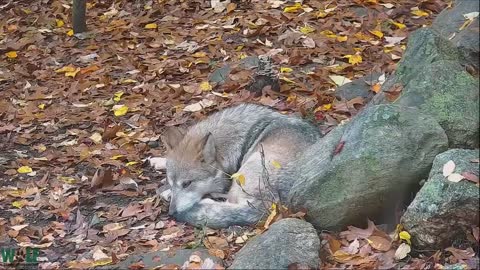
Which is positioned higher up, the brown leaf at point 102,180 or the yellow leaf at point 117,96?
the brown leaf at point 102,180

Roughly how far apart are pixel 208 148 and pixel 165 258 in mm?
1727

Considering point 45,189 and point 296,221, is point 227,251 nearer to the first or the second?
A: point 296,221

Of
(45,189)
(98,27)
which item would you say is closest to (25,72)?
(98,27)

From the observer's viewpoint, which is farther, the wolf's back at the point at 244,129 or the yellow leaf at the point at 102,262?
the wolf's back at the point at 244,129

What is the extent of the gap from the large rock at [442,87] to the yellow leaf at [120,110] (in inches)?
161

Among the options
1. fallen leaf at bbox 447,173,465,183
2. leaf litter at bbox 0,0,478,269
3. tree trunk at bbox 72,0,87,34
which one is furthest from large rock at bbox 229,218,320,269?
tree trunk at bbox 72,0,87,34

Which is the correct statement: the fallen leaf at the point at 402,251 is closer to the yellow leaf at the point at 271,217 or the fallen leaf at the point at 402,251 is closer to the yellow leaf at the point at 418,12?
the yellow leaf at the point at 271,217

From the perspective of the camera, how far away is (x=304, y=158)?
20.5 feet

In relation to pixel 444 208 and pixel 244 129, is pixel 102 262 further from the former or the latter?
pixel 444 208

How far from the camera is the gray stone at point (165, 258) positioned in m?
5.53

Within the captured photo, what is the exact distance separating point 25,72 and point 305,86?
4.39 m

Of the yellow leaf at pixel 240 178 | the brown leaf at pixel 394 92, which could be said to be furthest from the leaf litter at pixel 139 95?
the brown leaf at pixel 394 92

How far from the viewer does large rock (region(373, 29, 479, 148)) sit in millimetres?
5430

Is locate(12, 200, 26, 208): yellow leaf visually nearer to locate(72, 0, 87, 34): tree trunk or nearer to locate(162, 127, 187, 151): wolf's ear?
locate(162, 127, 187, 151): wolf's ear
